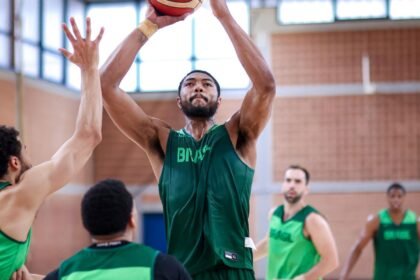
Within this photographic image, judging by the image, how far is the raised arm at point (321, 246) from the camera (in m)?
6.20

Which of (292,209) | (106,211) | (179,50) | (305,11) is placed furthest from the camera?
(179,50)

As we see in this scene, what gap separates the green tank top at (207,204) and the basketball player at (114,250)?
896 mm

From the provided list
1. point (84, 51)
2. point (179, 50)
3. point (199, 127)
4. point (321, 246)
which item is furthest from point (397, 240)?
point (179, 50)

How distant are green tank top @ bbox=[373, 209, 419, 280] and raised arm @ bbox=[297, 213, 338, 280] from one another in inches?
103

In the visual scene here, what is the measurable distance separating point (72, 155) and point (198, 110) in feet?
2.60

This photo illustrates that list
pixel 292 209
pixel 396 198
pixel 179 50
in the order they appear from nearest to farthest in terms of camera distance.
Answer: pixel 292 209 < pixel 396 198 < pixel 179 50

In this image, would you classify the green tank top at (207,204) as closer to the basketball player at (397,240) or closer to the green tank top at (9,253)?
the green tank top at (9,253)

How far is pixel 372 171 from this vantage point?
13.6 m

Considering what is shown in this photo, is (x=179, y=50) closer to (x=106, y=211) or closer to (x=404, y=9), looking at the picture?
(x=404, y=9)

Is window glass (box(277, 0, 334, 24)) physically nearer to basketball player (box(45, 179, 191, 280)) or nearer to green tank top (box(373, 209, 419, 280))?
green tank top (box(373, 209, 419, 280))

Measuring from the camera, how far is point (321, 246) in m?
6.39

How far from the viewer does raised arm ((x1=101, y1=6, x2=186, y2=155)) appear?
385cm

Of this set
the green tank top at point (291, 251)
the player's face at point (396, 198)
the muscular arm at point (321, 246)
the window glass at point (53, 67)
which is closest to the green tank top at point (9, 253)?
the muscular arm at point (321, 246)

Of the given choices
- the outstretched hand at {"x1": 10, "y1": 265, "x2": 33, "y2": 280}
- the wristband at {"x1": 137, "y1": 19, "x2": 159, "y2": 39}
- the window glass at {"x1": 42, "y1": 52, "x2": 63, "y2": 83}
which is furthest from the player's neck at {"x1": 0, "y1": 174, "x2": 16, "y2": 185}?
the window glass at {"x1": 42, "y1": 52, "x2": 63, "y2": 83}
